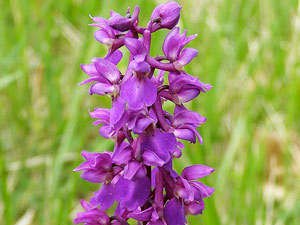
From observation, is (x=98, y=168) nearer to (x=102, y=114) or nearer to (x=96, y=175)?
(x=96, y=175)

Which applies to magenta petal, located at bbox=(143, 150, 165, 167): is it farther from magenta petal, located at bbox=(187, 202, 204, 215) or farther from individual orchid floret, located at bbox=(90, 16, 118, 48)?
individual orchid floret, located at bbox=(90, 16, 118, 48)

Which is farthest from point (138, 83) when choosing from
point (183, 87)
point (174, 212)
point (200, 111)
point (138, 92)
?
point (200, 111)

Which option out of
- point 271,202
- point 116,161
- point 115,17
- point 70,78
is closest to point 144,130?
point 116,161

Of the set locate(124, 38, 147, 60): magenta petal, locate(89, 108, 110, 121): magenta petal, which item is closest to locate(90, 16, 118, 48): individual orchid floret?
locate(124, 38, 147, 60): magenta petal

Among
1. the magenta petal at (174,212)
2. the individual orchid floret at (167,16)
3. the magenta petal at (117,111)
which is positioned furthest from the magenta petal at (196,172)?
the individual orchid floret at (167,16)

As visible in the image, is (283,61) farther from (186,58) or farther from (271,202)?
(186,58)

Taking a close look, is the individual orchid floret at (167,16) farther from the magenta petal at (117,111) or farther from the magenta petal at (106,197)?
the magenta petal at (106,197)

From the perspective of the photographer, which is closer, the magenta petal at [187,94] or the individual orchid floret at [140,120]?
the individual orchid floret at [140,120]
